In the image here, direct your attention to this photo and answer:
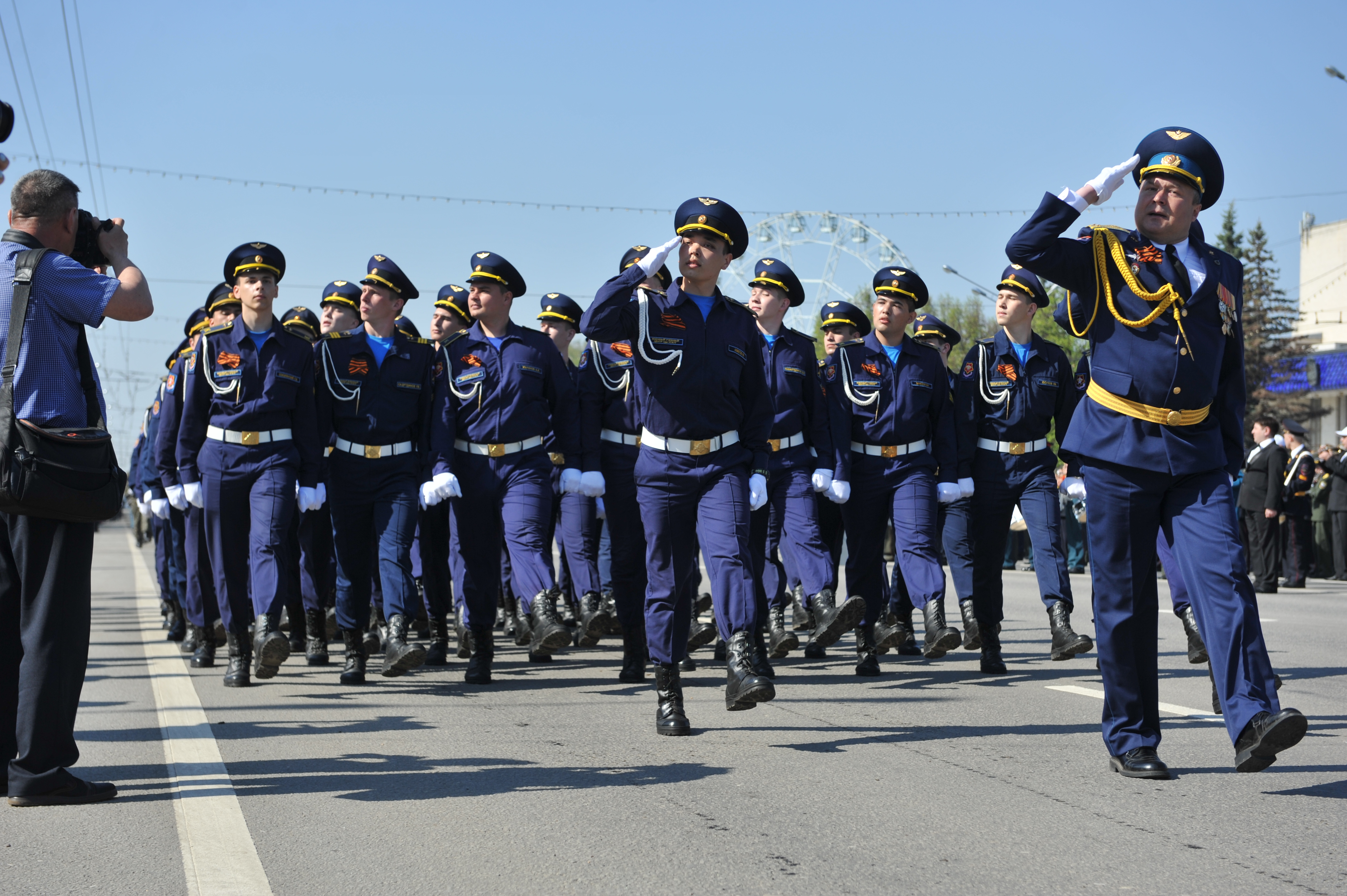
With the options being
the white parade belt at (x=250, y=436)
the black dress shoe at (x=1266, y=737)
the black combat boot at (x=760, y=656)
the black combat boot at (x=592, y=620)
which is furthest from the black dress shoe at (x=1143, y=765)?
the white parade belt at (x=250, y=436)

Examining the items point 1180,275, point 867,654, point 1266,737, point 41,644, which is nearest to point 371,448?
point 867,654

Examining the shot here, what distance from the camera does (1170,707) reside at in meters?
7.22

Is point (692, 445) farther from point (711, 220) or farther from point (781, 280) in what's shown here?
point (781, 280)

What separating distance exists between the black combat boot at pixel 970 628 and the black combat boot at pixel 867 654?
58cm

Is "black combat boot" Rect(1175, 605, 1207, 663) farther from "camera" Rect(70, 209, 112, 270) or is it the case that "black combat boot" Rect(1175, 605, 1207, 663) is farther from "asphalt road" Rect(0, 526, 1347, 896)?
"camera" Rect(70, 209, 112, 270)

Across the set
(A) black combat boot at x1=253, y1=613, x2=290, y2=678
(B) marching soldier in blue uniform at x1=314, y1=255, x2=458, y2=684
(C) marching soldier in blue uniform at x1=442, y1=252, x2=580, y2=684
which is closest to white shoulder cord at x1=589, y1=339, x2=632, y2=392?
(C) marching soldier in blue uniform at x1=442, y1=252, x2=580, y2=684

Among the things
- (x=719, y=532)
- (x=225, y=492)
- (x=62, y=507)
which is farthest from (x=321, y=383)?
(x=62, y=507)

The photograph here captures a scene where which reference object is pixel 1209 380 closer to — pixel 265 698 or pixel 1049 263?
pixel 1049 263

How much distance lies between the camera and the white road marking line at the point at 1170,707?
681cm

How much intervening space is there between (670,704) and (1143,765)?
211 cm

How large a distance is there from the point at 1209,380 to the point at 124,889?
13.3 feet

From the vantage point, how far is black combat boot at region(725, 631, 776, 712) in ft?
19.9

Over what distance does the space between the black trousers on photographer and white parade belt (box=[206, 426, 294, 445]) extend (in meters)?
3.23

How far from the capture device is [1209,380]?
5438 mm
